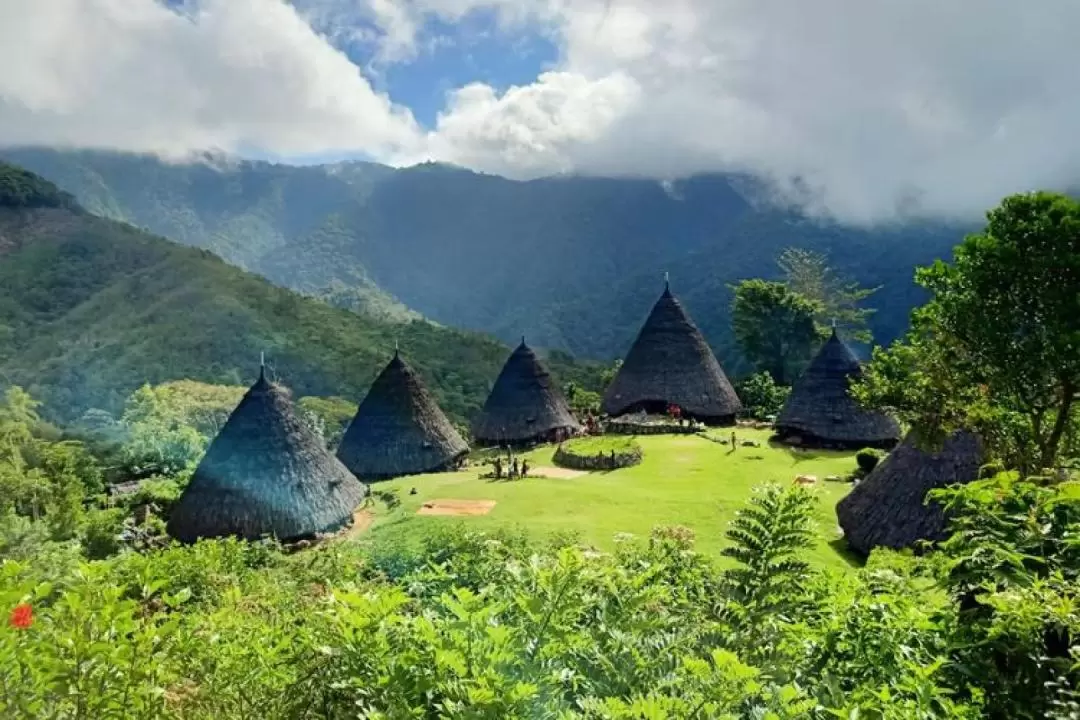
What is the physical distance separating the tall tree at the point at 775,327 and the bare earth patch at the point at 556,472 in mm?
19080

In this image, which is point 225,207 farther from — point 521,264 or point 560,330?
point 560,330

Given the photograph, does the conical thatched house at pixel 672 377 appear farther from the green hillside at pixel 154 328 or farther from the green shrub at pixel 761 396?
the green hillside at pixel 154 328

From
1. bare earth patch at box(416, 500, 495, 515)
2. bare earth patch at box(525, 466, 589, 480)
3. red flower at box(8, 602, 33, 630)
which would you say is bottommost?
bare earth patch at box(416, 500, 495, 515)

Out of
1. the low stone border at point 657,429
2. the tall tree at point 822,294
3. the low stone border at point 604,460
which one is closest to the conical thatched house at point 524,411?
the low stone border at point 657,429

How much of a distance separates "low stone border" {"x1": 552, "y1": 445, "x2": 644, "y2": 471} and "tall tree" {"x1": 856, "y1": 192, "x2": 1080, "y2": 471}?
9758 mm

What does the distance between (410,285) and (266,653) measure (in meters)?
115

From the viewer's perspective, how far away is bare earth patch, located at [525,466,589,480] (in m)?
18.6

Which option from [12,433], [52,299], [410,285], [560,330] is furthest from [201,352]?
[410,285]

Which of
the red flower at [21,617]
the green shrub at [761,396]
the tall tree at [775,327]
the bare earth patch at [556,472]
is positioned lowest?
the bare earth patch at [556,472]

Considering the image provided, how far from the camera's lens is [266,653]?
3.27m

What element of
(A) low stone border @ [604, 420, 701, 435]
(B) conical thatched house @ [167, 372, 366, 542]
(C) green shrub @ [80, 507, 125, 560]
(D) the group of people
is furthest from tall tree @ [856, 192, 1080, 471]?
(A) low stone border @ [604, 420, 701, 435]

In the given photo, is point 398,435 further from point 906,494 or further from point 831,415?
point 906,494

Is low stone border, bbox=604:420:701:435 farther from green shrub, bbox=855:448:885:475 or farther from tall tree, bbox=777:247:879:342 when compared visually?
tall tree, bbox=777:247:879:342

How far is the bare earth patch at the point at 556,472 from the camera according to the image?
18.6 meters
